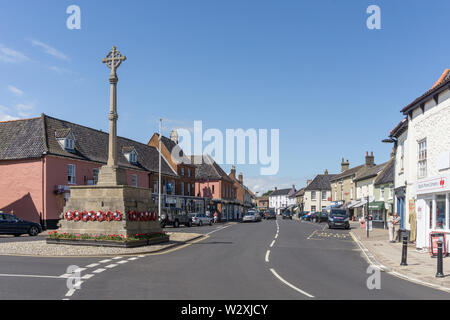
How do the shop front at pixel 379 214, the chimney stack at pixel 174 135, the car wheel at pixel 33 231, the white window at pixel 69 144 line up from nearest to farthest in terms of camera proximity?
the car wheel at pixel 33 231, the white window at pixel 69 144, the shop front at pixel 379 214, the chimney stack at pixel 174 135

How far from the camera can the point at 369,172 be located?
5488cm

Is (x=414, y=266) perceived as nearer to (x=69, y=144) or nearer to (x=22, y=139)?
(x=69, y=144)

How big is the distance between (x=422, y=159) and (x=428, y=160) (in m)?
0.95

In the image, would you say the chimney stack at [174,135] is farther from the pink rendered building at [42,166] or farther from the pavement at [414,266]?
the pavement at [414,266]

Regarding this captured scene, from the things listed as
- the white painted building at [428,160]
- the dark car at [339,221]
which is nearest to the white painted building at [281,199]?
the dark car at [339,221]

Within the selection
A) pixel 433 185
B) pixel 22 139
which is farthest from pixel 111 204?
pixel 22 139

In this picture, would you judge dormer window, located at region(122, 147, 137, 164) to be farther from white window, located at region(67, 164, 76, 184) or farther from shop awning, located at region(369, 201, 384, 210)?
shop awning, located at region(369, 201, 384, 210)

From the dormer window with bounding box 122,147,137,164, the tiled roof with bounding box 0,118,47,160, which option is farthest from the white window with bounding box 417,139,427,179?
the dormer window with bounding box 122,147,137,164

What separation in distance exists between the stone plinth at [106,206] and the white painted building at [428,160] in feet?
43.0

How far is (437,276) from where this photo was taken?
11625mm

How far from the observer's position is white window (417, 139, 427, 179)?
19769 mm

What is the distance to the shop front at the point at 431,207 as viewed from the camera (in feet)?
56.1
